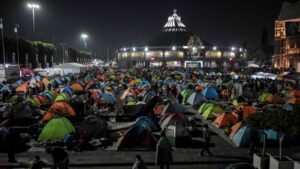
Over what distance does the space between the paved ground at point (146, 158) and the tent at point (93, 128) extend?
1381 millimetres

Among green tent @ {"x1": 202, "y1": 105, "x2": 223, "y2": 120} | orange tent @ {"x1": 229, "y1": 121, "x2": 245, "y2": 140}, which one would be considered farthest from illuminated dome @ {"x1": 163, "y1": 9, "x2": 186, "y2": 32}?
orange tent @ {"x1": 229, "y1": 121, "x2": 245, "y2": 140}

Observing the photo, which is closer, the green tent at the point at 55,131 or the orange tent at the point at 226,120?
the green tent at the point at 55,131

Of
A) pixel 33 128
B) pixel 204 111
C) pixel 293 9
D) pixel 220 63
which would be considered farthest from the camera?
pixel 220 63

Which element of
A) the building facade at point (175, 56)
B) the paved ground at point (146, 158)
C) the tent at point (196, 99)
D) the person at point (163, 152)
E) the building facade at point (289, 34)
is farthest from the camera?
the building facade at point (175, 56)

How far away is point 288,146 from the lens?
1471cm

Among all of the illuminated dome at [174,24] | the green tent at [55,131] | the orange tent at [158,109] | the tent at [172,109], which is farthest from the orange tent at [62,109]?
the illuminated dome at [174,24]

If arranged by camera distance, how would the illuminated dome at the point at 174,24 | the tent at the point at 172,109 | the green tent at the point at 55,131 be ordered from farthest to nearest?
the illuminated dome at the point at 174,24 → the tent at the point at 172,109 → the green tent at the point at 55,131

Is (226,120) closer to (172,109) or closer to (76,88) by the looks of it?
(172,109)

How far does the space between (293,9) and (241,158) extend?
62.8 meters

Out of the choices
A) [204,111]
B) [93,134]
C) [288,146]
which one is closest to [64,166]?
Answer: [93,134]

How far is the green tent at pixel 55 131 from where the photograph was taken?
14828 millimetres

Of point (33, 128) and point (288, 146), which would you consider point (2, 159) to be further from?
point (288, 146)

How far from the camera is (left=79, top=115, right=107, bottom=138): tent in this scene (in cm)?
1512

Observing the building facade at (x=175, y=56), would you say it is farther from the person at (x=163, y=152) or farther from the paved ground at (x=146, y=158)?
the person at (x=163, y=152)
